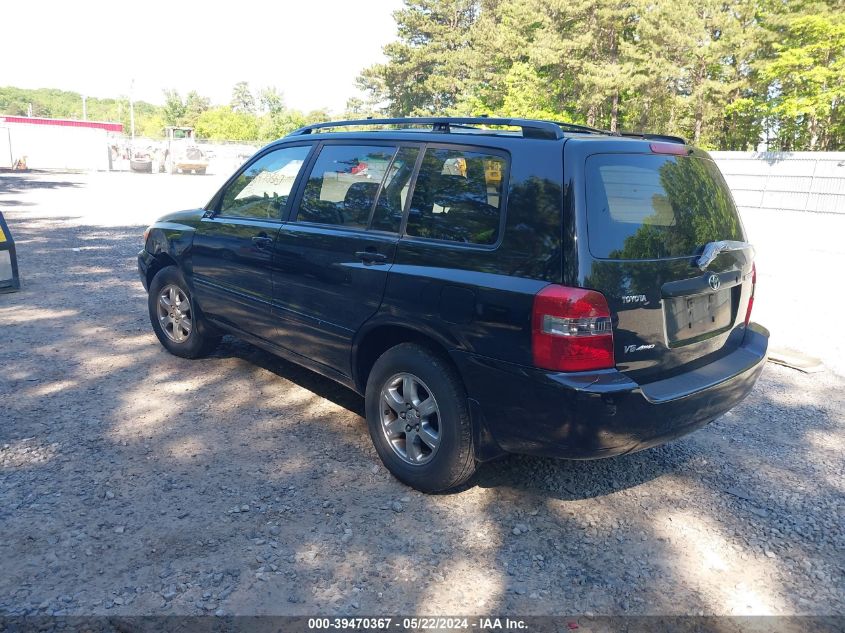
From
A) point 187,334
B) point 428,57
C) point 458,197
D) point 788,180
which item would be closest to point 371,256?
point 458,197

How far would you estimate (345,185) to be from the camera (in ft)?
13.0

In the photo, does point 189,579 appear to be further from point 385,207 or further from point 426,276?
point 385,207

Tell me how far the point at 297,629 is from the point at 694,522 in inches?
80.7

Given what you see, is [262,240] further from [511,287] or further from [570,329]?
[570,329]

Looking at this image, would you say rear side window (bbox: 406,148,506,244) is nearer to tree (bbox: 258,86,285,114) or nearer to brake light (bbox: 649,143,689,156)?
brake light (bbox: 649,143,689,156)

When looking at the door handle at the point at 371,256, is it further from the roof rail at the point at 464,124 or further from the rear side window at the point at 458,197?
the roof rail at the point at 464,124

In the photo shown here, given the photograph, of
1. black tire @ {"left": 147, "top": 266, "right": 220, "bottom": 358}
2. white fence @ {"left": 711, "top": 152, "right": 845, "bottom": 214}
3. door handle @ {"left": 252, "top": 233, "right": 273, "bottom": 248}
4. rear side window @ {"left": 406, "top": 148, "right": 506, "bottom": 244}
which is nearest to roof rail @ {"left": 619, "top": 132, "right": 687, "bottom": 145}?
rear side window @ {"left": 406, "top": 148, "right": 506, "bottom": 244}

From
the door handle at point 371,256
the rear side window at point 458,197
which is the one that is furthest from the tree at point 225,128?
the rear side window at point 458,197

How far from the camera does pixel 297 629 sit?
258cm

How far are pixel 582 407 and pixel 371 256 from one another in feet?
4.62

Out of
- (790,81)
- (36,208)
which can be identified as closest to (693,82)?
(790,81)

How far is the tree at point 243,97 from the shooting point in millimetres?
159125

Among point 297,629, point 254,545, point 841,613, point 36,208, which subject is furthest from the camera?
point 36,208

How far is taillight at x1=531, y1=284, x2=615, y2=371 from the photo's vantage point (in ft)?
9.30
